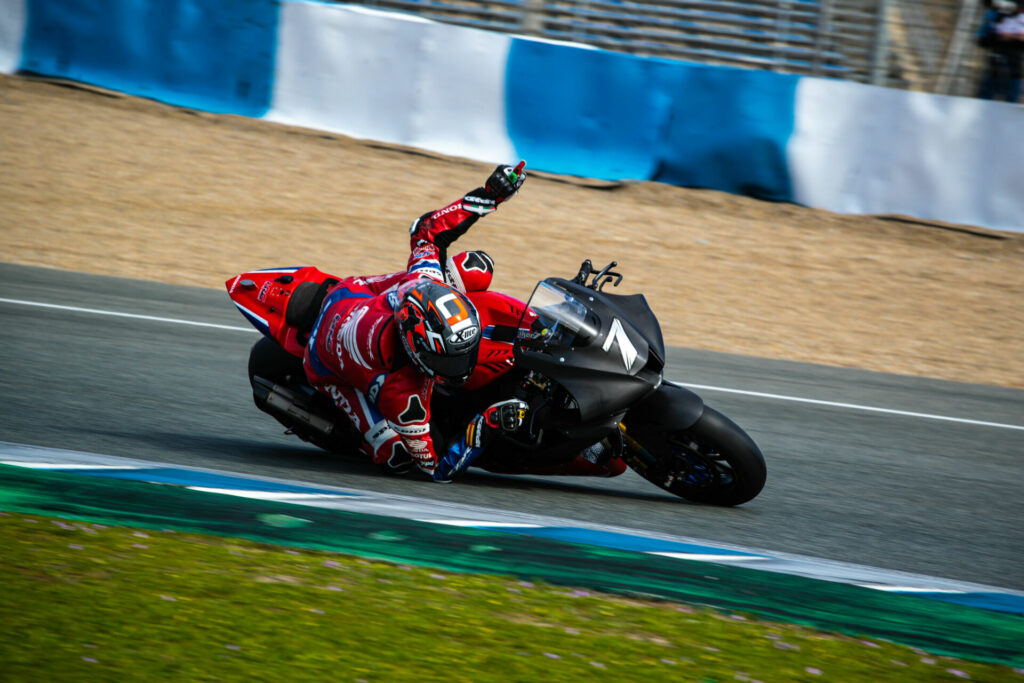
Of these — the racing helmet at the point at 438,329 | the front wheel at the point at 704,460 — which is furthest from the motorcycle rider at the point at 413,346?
the front wheel at the point at 704,460

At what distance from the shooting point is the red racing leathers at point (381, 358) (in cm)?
471

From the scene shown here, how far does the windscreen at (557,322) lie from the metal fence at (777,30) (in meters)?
9.47

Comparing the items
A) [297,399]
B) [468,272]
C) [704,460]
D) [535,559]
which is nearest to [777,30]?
[468,272]

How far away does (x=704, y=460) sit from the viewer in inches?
189

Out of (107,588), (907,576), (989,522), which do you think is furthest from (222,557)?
(989,522)

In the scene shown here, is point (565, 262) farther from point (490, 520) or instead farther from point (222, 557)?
point (222, 557)

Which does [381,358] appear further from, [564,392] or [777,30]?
[777,30]

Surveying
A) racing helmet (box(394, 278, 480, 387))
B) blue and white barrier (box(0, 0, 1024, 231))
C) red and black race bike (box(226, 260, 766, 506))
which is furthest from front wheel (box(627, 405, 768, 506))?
blue and white barrier (box(0, 0, 1024, 231))

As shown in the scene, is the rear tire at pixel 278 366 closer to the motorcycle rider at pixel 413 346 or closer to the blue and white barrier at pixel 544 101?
the motorcycle rider at pixel 413 346

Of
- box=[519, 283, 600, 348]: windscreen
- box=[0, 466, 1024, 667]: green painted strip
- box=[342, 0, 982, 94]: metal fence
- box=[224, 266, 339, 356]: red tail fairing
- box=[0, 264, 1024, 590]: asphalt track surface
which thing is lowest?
box=[0, 264, 1024, 590]: asphalt track surface

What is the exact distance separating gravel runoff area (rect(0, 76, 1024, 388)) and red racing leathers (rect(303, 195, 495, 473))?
4614 millimetres

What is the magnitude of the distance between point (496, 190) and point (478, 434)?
112 centimetres

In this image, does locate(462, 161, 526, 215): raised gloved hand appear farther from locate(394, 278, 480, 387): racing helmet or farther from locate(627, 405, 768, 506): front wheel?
locate(627, 405, 768, 506): front wheel

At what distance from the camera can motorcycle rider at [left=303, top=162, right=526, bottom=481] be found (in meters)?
4.41
